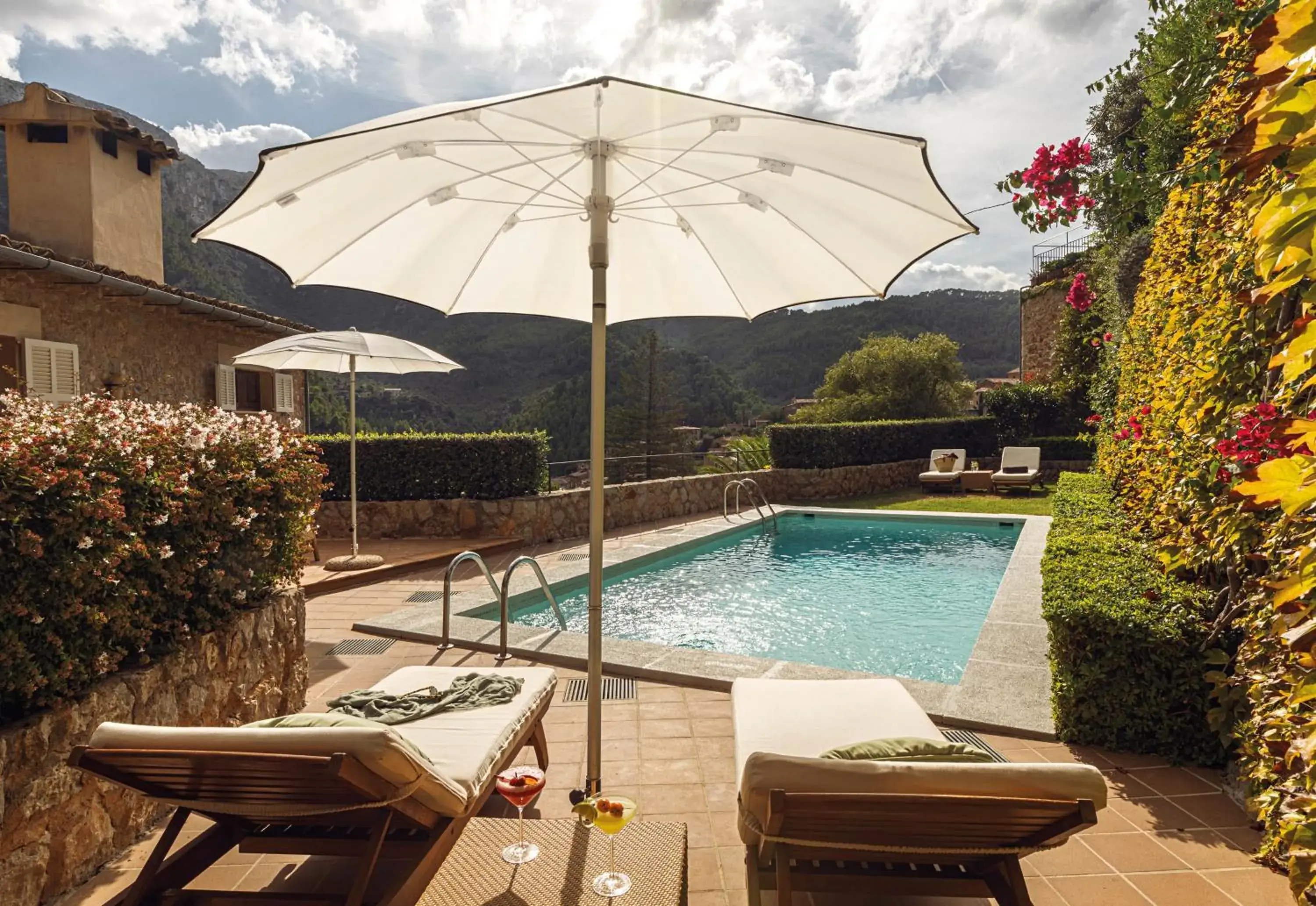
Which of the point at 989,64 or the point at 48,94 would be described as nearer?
the point at 989,64

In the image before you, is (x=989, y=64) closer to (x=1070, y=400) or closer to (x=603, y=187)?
(x=603, y=187)

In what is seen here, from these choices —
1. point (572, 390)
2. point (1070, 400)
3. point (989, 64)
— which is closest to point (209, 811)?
point (989, 64)

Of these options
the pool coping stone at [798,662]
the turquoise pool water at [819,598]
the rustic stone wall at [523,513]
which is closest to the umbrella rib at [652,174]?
the pool coping stone at [798,662]

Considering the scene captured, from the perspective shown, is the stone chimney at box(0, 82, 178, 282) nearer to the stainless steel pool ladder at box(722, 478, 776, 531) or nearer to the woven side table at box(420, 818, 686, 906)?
the stainless steel pool ladder at box(722, 478, 776, 531)

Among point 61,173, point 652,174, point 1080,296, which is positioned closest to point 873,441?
point 1080,296

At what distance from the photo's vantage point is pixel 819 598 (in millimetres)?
8312

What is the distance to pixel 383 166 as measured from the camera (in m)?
2.87

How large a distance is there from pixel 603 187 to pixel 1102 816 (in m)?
3.20

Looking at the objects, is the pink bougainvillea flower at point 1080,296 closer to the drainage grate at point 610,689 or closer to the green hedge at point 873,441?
the green hedge at point 873,441

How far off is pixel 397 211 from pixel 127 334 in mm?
10200

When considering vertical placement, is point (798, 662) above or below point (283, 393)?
below

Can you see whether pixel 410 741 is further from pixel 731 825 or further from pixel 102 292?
pixel 102 292

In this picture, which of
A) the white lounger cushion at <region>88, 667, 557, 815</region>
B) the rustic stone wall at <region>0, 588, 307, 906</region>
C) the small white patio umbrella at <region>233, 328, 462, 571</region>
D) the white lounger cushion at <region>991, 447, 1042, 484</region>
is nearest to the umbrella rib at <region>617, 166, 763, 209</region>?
the white lounger cushion at <region>88, 667, 557, 815</region>

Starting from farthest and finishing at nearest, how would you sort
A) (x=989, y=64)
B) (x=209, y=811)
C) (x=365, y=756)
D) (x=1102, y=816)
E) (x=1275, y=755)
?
(x=989, y=64) < (x=1102, y=816) < (x=1275, y=755) < (x=209, y=811) < (x=365, y=756)
